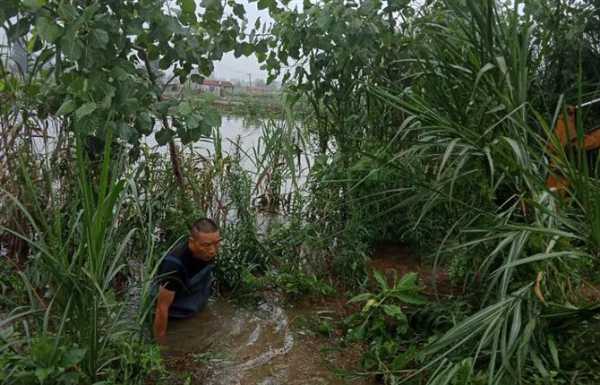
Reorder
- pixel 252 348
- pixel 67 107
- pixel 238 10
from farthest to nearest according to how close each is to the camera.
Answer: pixel 238 10 < pixel 252 348 < pixel 67 107

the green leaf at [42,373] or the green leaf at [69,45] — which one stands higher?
the green leaf at [69,45]

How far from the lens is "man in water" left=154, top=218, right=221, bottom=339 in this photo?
3115mm

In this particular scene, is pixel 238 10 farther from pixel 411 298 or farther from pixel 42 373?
pixel 42 373

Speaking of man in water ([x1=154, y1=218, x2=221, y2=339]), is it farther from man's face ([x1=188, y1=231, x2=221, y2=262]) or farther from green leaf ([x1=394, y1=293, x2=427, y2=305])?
green leaf ([x1=394, y1=293, x2=427, y2=305])

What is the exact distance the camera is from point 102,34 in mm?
2674

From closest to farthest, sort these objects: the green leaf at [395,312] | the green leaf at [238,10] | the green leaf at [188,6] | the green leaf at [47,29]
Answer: the green leaf at [47,29] → the green leaf at [395,312] → the green leaf at [188,6] → the green leaf at [238,10]

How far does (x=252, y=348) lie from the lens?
10.3 ft

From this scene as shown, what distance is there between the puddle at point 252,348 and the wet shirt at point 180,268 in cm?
31

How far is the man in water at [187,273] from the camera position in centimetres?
312

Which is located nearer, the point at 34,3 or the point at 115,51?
the point at 34,3

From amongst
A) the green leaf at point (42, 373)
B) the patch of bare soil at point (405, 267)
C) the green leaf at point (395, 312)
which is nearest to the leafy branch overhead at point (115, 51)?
the green leaf at point (42, 373)

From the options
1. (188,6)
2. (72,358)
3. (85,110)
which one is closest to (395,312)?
(72,358)

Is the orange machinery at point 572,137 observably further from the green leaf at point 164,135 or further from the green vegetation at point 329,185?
the green leaf at point 164,135

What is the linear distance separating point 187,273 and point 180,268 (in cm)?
9
